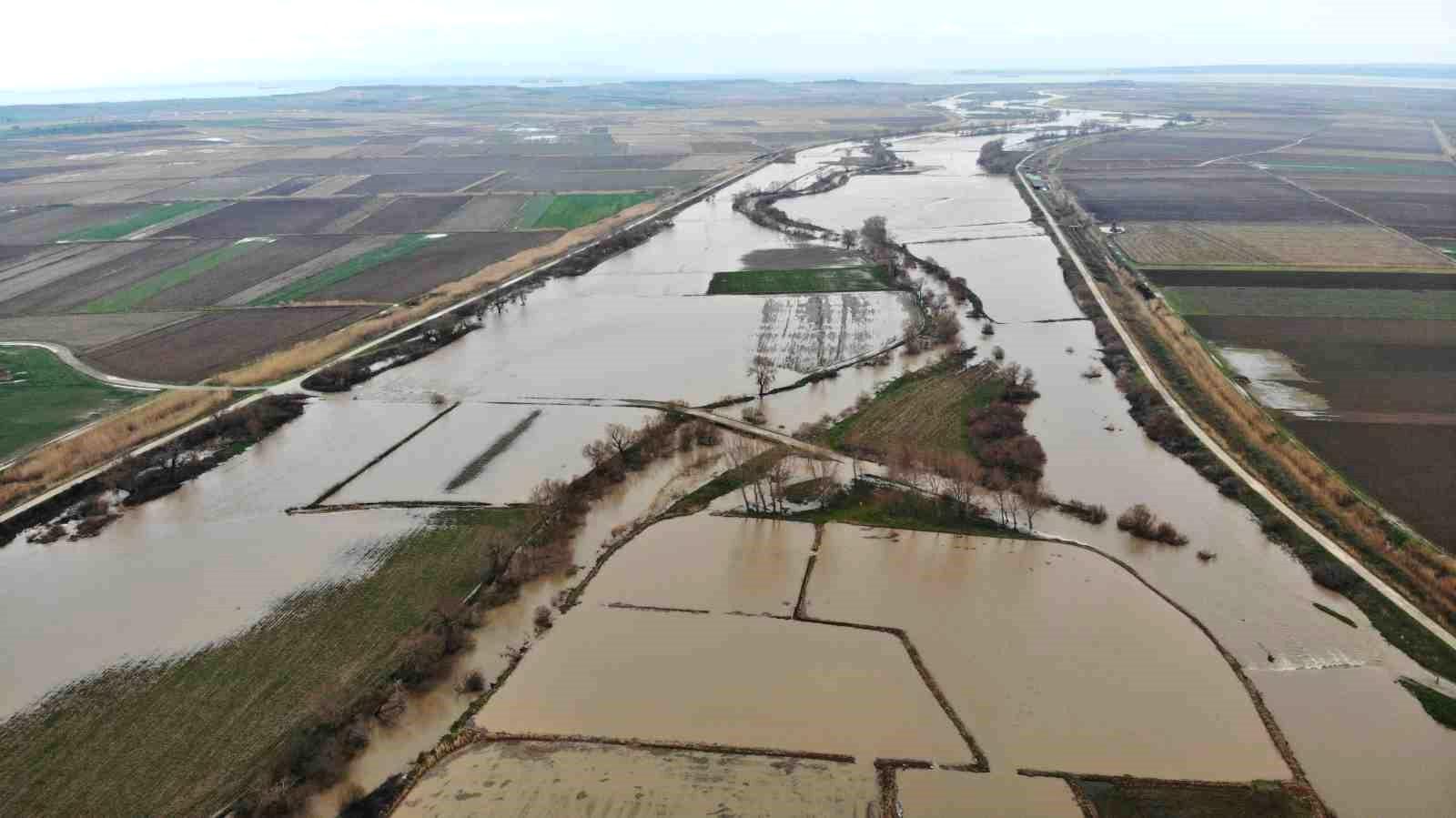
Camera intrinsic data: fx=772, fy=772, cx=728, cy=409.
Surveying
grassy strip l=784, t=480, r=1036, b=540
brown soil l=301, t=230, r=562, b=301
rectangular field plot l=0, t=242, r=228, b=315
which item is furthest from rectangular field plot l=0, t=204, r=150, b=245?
grassy strip l=784, t=480, r=1036, b=540

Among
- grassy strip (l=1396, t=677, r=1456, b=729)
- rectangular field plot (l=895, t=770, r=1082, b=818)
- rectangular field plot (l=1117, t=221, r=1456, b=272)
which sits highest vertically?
rectangular field plot (l=1117, t=221, r=1456, b=272)

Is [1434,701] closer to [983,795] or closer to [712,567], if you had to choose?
[983,795]

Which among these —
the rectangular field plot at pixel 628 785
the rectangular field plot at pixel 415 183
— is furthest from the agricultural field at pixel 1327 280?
the rectangular field plot at pixel 415 183

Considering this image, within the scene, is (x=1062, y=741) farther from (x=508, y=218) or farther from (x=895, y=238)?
(x=508, y=218)

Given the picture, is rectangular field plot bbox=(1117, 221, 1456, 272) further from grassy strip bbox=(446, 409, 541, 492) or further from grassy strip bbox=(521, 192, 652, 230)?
grassy strip bbox=(521, 192, 652, 230)

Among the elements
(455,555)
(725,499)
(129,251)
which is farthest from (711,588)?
(129,251)

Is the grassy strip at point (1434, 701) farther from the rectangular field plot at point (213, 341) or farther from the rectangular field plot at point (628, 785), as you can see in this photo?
the rectangular field plot at point (213, 341)
